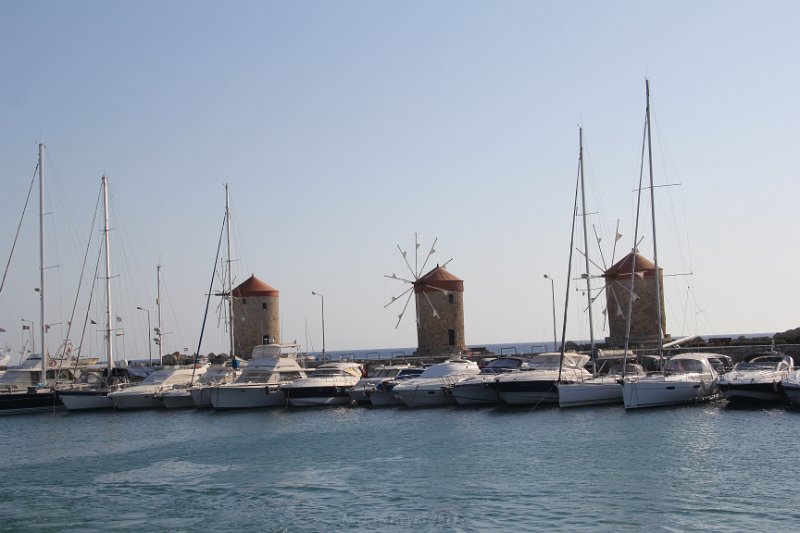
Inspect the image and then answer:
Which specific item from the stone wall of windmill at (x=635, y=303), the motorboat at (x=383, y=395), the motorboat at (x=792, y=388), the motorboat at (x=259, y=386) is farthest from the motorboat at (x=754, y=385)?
the stone wall of windmill at (x=635, y=303)

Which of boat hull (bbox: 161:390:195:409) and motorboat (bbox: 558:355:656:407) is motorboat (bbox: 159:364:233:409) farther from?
motorboat (bbox: 558:355:656:407)

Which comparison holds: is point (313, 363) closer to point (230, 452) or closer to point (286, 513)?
point (230, 452)

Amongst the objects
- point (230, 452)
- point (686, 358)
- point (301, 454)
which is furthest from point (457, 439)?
point (686, 358)

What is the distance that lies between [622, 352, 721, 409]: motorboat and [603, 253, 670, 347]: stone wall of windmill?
20908 millimetres

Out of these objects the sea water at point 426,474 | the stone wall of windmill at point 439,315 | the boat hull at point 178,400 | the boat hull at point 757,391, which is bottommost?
the sea water at point 426,474

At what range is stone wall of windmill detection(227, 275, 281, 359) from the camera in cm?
6272

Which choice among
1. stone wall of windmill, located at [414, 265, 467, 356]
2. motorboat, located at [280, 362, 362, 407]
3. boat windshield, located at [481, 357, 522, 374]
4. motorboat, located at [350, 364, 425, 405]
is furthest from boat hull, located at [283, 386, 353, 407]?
stone wall of windmill, located at [414, 265, 467, 356]

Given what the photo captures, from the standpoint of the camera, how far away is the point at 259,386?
127 feet

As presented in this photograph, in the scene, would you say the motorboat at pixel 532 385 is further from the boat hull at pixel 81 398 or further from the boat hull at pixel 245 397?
the boat hull at pixel 81 398

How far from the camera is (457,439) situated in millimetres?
26969

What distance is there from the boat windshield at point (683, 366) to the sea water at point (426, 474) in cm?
181

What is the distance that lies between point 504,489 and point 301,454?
26.0 ft

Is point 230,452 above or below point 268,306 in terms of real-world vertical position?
below

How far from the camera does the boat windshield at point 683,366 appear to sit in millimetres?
33406
